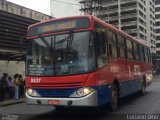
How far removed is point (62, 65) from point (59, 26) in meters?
1.32

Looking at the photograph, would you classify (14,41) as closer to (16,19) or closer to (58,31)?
(16,19)

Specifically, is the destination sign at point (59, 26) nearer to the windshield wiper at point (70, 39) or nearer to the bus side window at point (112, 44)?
the windshield wiper at point (70, 39)

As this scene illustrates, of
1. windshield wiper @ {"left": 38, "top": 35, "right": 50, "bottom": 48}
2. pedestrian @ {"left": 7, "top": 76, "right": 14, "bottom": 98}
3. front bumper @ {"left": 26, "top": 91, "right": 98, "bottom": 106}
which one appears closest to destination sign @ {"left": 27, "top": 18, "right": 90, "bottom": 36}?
windshield wiper @ {"left": 38, "top": 35, "right": 50, "bottom": 48}

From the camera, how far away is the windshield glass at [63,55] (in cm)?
1002

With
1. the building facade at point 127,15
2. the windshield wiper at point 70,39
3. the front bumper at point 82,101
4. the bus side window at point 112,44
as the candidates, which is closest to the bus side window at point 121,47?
the bus side window at point 112,44

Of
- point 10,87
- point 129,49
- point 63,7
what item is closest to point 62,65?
point 129,49

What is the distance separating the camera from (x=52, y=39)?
34.8 ft

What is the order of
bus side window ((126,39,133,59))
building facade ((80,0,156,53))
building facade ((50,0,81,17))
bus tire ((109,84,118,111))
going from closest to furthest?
bus tire ((109,84,118,111)) → bus side window ((126,39,133,59)) → building facade ((50,0,81,17)) → building facade ((80,0,156,53))

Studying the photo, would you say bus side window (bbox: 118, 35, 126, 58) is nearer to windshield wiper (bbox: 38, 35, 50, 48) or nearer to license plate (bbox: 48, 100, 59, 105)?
windshield wiper (bbox: 38, 35, 50, 48)

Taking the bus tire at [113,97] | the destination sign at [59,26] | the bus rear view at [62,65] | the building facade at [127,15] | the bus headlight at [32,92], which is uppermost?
the building facade at [127,15]

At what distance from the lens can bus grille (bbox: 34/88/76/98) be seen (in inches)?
394

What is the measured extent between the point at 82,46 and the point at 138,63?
783cm

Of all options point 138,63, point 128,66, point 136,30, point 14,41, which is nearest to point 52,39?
point 128,66

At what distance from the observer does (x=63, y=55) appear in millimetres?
10227
